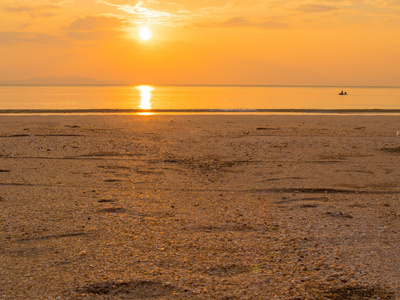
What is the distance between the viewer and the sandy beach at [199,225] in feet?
13.1

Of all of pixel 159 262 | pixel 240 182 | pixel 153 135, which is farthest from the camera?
pixel 153 135

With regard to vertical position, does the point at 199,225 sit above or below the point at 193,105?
below

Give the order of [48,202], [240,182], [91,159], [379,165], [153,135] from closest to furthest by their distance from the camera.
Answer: [48,202], [240,182], [379,165], [91,159], [153,135]

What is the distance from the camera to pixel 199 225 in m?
5.76

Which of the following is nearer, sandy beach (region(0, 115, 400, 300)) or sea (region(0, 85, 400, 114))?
sandy beach (region(0, 115, 400, 300))

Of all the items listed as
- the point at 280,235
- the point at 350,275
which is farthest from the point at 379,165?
the point at 350,275

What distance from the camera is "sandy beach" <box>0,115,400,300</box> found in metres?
4.00

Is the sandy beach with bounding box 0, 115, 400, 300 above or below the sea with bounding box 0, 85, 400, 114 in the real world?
below

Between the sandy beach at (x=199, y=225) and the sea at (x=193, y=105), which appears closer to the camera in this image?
the sandy beach at (x=199, y=225)

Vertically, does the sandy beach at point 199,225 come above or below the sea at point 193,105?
below

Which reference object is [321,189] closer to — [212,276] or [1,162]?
[212,276]

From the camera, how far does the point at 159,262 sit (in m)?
4.50

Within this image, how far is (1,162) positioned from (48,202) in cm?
415

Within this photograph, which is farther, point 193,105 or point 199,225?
point 193,105
